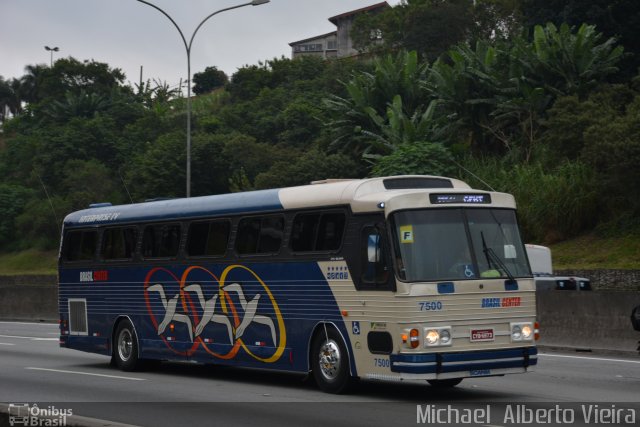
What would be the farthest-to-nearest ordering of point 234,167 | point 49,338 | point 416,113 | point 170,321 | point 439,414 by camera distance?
point 234,167 → point 416,113 → point 49,338 → point 170,321 → point 439,414

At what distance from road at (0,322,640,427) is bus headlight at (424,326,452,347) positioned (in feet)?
2.48

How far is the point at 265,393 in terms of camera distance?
14812mm

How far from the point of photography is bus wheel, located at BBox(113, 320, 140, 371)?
19141 millimetres

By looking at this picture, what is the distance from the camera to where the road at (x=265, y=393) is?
12250 mm

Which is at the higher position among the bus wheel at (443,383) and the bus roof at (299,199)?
the bus roof at (299,199)

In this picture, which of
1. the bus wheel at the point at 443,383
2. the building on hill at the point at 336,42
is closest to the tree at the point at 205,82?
the building on hill at the point at 336,42

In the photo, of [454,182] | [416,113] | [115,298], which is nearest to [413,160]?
[416,113]

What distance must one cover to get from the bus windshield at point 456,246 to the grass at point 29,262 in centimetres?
5234

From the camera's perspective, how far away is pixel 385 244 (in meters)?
13.6

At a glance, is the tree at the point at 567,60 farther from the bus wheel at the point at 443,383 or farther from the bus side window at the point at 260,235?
the bus wheel at the point at 443,383

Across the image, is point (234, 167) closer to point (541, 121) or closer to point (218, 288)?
point (541, 121)

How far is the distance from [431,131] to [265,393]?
31784 millimetres

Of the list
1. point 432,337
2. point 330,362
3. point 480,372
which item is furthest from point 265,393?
point 480,372

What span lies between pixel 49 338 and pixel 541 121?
23261 mm
